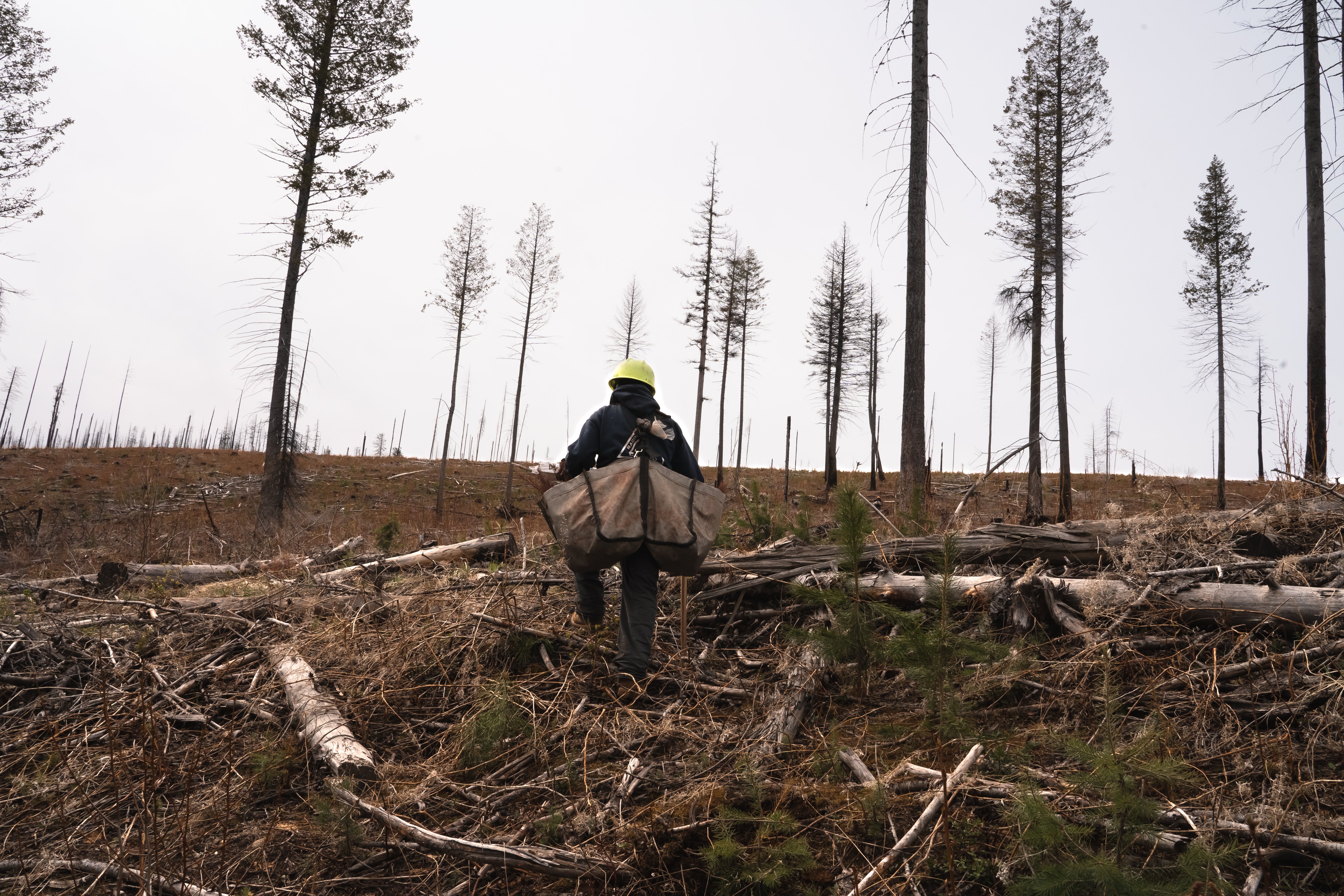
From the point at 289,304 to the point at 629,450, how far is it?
12.9 meters

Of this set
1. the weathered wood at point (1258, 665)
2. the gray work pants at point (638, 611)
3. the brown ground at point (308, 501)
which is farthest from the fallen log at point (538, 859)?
the weathered wood at point (1258, 665)

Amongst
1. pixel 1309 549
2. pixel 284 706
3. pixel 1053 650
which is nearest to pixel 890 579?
pixel 1053 650

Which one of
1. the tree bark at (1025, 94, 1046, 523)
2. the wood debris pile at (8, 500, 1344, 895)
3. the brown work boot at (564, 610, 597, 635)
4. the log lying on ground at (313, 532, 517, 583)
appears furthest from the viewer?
the tree bark at (1025, 94, 1046, 523)

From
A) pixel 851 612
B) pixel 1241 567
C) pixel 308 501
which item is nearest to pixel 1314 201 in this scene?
pixel 1241 567

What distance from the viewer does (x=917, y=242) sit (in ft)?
29.5

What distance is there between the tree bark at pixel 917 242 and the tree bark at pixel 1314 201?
20.4ft

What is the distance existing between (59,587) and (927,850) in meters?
8.65

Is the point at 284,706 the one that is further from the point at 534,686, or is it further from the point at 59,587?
the point at 59,587

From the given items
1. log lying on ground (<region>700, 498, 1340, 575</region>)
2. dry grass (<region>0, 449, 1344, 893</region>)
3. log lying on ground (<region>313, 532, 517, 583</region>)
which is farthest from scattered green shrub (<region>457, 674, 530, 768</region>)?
log lying on ground (<region>313, 532, 517, 583</region>)

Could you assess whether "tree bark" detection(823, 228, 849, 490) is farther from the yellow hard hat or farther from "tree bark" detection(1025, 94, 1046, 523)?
the yellow hard hat

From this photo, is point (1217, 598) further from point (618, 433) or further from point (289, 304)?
point (289, 304)

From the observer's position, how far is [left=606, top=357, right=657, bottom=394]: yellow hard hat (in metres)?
4.63

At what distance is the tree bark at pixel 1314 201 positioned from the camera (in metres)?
10.2

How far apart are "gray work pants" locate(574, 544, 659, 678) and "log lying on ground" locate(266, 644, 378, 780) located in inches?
56.4
